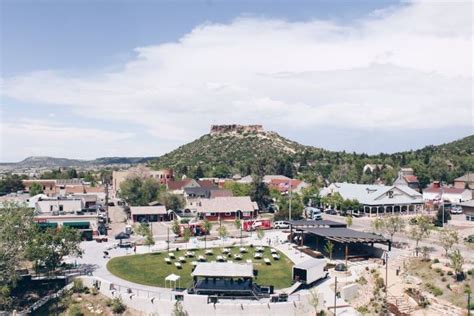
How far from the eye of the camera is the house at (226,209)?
270 feet

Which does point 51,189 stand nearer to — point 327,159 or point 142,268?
point 142,268

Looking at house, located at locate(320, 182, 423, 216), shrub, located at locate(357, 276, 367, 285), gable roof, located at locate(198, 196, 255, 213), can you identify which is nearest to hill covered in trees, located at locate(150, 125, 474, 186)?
house, located at locate(320, 182, 423, 216)

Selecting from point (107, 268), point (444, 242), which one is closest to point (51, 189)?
point (107, 268)

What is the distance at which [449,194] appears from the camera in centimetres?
9850

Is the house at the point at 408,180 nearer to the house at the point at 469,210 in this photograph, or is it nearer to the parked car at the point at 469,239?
the house at the point at 469,210

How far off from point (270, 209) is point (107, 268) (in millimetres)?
45645

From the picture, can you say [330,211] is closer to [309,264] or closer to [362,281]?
[362,281]

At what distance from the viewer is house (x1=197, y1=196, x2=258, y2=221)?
270ft

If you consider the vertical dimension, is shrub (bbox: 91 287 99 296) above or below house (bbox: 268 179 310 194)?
below

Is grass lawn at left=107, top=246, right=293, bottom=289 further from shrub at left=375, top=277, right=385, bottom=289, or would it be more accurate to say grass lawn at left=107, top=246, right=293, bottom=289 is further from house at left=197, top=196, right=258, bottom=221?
house at left=197, top=196, right=258, bottom=221

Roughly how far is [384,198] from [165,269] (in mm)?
50017

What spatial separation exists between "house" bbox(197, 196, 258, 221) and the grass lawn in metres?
24.9

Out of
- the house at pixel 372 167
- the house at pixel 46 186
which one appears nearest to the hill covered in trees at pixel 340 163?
the house at pixel 372 167

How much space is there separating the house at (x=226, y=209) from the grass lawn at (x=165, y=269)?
81.8ft
